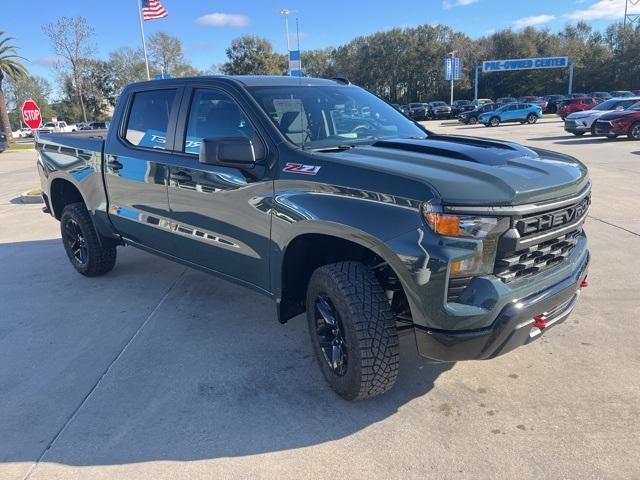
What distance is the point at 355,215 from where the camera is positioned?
2715 mm

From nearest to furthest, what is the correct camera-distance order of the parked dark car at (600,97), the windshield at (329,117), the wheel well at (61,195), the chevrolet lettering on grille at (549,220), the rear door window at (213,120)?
1. the chevrolet lettering on grille at (549,220)
2. the windshield at (329,117)
3. the rear door window at (213,120)
4. the wheel well at (61,195)
5. the parked dark car at (600,97)

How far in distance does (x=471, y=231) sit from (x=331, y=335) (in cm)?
115

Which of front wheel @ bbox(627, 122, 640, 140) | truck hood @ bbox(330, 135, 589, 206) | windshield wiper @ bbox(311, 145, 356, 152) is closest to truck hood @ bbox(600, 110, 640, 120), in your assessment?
front wheel @ bbox(627, 122, 640, 140)

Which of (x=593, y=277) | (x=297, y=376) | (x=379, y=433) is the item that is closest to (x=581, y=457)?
(x=379, y=433)

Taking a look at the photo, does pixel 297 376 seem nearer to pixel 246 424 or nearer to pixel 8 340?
pixel 246 424

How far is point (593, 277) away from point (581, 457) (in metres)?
2.79

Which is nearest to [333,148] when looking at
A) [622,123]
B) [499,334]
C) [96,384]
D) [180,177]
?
[180,177]

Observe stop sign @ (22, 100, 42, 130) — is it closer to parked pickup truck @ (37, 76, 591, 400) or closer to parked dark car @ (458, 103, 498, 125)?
parked pickup truck @ (37, 76, 591, 400)

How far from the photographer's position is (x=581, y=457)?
254 cm

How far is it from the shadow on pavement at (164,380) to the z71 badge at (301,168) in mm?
1350

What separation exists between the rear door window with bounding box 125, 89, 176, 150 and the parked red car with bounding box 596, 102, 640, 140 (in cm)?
1851

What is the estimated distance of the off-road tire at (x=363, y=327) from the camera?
2766 millimetres

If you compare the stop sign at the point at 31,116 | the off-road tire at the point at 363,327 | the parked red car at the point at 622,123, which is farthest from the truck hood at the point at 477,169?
the parked red car at the point at 622,123

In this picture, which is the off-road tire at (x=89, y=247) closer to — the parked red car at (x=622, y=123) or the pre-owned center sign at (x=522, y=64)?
the parked red car at (x=622, y=123)
